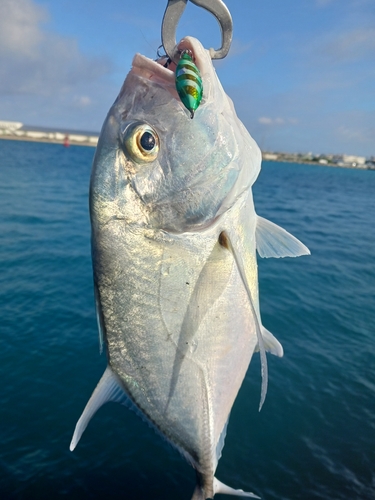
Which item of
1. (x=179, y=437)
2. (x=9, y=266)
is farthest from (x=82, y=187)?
(x=179, y=437)

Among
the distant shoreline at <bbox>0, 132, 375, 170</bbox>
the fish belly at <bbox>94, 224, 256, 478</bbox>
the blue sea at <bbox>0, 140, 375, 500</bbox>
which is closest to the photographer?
the fish belly at <bbox>94, 224, 256, 478</bbox>

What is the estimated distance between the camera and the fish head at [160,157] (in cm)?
166

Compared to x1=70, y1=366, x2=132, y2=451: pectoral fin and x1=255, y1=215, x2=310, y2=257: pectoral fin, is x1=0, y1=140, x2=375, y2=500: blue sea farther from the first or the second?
x1=255, y1=215, x2=310, y2=257: pectoral fin

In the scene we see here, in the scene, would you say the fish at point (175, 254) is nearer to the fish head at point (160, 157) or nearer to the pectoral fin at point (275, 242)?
the fish head at point (160, 157)

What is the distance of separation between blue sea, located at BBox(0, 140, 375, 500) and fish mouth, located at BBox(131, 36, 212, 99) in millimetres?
4879

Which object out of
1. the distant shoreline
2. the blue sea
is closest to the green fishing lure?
the blue sea

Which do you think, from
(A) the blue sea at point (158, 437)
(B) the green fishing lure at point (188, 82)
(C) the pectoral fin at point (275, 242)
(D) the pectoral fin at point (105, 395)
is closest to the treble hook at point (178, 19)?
(B) the green fishing lure at point (188, 82)

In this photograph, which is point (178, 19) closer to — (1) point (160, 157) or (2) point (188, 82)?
(2) point (188, 82)

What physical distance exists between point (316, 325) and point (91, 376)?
514cm

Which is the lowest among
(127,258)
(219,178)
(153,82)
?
(127,258)

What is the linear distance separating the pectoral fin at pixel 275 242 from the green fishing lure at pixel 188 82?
0.91 m

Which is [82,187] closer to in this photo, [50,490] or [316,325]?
[316,325]

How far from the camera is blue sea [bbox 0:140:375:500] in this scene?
4863 mm

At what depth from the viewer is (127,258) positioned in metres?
1.75
